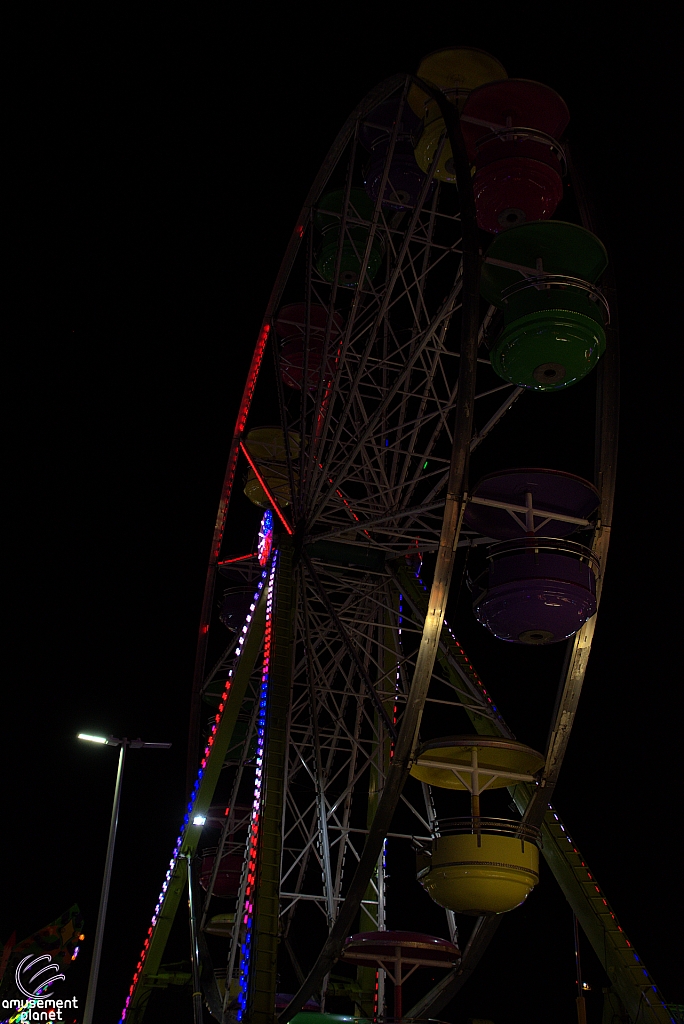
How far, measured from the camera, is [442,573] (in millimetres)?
7809

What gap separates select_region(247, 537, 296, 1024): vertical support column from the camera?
28.7ft

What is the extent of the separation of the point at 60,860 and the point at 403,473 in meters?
25.6

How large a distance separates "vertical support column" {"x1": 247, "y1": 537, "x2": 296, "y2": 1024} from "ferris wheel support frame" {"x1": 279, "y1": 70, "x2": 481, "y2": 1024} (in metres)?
0.48

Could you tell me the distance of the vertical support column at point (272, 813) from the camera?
8.75 m

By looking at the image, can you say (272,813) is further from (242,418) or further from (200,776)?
(242,418)

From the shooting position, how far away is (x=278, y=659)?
428 inches

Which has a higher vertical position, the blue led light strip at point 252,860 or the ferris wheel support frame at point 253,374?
the ferris wheel support frame at point 253,374

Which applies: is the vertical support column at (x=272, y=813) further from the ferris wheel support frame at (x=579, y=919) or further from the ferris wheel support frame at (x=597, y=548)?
the ferris wheel support frame at (x=597, y=548)

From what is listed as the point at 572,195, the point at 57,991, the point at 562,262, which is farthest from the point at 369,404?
the point at 57,991

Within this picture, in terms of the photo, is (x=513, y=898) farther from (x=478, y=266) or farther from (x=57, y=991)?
(x=57, y=991)

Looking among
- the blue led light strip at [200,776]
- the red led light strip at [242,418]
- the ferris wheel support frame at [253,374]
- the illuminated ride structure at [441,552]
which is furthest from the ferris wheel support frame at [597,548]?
the red led light strip at [242,418]

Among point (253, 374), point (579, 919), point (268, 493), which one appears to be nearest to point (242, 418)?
point (253, 374)

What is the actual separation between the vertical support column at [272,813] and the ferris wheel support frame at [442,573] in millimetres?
478

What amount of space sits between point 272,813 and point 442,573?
11.9 ft
